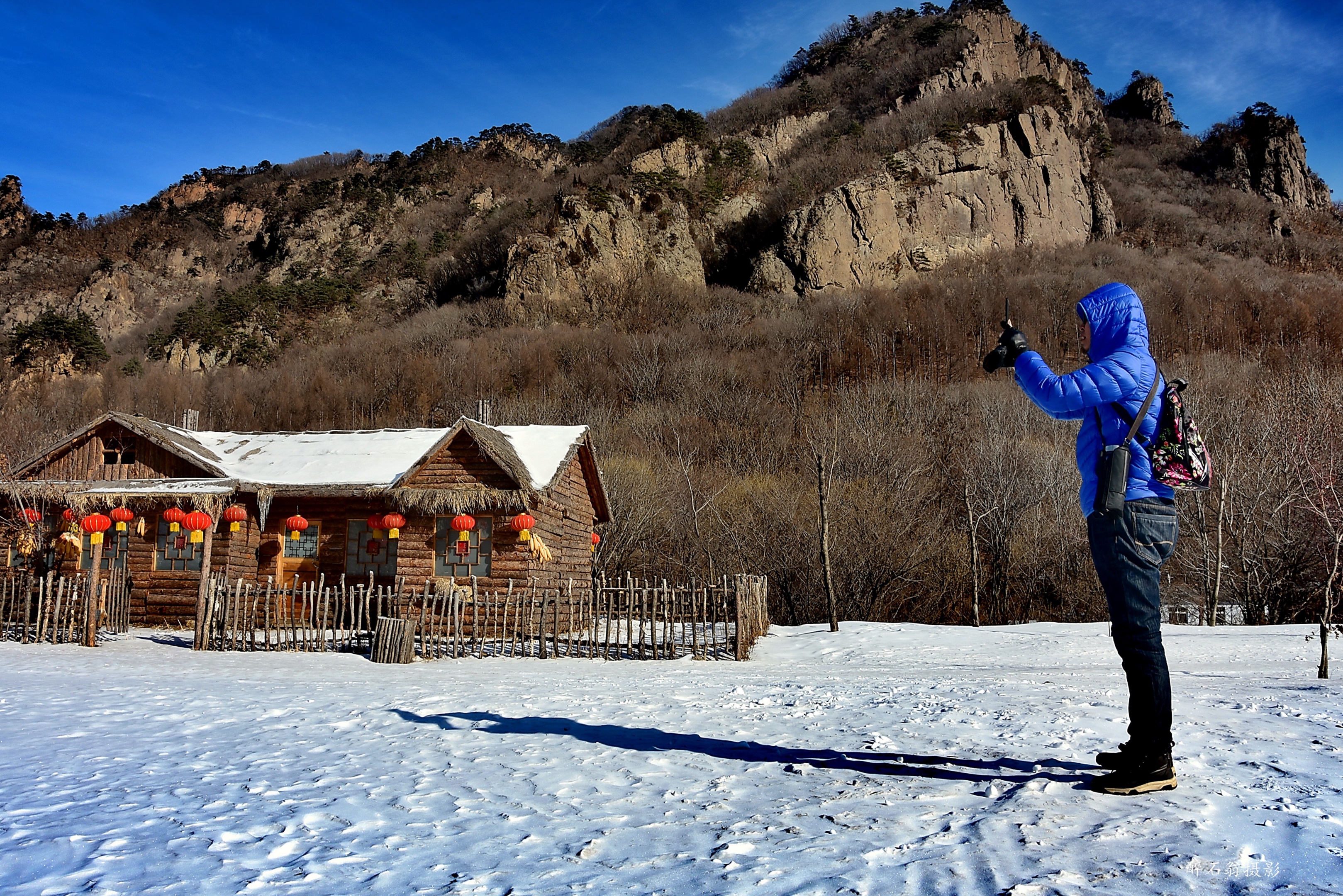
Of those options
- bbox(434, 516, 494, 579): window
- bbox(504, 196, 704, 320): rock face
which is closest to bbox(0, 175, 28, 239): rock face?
bbox(504, 196, 704, 320): rock face

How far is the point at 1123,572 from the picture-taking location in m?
3.88

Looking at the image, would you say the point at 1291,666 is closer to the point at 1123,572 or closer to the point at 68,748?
the point at 1123,572

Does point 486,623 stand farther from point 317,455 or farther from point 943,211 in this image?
point 943,211

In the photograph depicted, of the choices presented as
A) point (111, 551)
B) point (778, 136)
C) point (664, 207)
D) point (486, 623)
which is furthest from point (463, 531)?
point (778, 136)

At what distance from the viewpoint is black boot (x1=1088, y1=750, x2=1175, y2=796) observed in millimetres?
3760

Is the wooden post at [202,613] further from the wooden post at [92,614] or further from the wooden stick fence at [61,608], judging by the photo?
the wooden stick fence at [61,608]

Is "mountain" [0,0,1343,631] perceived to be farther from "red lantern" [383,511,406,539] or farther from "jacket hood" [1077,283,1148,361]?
"jacket hood" [1077,283,1148,361]

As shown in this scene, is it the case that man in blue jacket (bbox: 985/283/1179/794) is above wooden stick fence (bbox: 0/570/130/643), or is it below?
above

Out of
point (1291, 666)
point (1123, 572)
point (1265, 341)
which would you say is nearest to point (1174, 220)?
point (1265, 341)

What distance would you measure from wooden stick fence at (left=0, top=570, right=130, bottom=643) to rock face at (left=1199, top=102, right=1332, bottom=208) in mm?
90211

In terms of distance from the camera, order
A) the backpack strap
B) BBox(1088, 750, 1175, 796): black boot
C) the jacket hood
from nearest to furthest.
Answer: BBox(1088, 750, 1175, 796): black boot < the backpack strap < the jacket hood

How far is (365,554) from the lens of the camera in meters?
19.0

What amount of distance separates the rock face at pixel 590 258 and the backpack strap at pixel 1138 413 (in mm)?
52065

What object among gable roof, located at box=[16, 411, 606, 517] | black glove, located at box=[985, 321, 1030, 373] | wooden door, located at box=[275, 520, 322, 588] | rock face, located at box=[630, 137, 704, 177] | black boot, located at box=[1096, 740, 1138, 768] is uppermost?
rock face, located at box=[630, 137, 704, 177]
